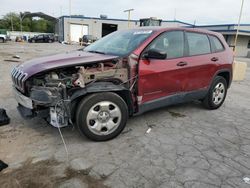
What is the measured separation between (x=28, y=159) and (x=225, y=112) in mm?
4227

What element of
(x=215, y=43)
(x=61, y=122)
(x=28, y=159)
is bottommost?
(x=28, y=159)

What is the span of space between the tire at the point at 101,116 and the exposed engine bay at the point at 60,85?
8.0 inches

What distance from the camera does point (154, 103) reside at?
4.17 metres

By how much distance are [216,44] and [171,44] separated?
148 cm

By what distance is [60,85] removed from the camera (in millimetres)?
3312

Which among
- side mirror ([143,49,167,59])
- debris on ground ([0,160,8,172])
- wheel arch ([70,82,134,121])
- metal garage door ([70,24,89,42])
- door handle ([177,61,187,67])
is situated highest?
metal garage door ([70,24,89,42])

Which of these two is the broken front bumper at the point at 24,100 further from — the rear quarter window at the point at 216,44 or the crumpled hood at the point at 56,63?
the rear quarter window at the point at 216,44

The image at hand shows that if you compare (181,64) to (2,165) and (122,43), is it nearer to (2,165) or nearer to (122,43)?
(122,43)

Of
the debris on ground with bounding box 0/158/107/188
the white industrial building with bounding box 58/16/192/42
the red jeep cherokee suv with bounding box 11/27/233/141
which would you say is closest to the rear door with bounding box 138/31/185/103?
the red jeep cherokee suv with bounding box 11/27/233/141

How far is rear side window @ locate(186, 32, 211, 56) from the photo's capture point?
4613 mm

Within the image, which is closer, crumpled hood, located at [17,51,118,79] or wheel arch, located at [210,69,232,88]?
crumpled hood, located at [17,51,118,79]

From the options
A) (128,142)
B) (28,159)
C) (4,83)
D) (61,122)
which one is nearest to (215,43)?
(128,142)

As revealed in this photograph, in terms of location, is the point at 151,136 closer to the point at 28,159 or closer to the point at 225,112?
the point at 28,159

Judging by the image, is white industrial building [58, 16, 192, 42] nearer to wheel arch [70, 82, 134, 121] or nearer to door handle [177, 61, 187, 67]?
door handle [177, 61, 187, 67]
